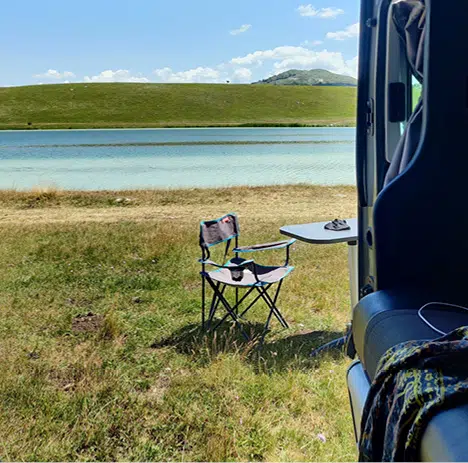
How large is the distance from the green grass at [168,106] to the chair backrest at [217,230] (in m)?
55.7

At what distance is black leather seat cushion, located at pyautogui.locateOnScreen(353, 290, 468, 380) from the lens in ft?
4.44

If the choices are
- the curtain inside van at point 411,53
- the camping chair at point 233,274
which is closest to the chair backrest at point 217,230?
the camping chair at point 233,274

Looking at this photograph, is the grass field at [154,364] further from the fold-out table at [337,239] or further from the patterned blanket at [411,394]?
the patterned blanket at [411,394]

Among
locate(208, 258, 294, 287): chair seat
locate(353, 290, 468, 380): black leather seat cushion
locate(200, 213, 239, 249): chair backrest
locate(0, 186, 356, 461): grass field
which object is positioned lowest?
locate(0, 186, 356, 461): grass field

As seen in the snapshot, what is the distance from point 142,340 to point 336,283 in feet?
6.53

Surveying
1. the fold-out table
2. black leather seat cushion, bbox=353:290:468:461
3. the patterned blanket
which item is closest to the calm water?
the fold-out table

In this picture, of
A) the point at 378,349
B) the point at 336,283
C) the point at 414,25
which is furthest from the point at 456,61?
the point at 336,283

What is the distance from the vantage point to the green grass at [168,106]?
6309 cm

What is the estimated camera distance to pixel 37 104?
226 feet

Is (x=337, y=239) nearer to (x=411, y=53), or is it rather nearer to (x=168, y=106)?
(x=411, y=53)

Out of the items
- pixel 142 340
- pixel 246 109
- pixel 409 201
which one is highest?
pixel 246 109

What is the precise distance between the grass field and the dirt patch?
20mm

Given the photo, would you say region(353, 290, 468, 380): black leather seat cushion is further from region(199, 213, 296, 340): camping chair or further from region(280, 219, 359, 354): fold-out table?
region(199, 213, 296, 340): camping chair

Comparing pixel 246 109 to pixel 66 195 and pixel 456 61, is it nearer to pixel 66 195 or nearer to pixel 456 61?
pixel 66 195
